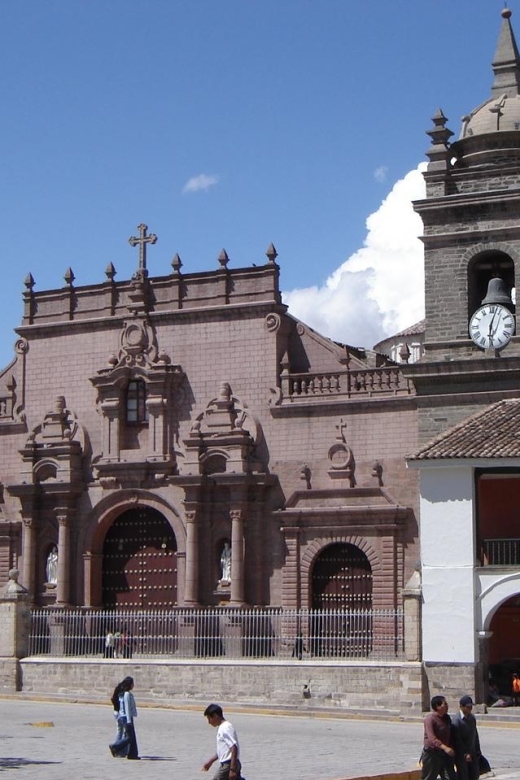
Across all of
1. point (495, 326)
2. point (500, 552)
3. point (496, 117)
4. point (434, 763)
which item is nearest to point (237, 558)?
point (495, 326)

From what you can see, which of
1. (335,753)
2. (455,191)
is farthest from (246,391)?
(335,753)

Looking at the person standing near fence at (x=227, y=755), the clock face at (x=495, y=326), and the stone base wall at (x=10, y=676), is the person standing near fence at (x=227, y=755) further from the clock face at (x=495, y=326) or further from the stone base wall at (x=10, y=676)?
the clock face at (x=495, y=326)

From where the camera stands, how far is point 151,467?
38.2 meters

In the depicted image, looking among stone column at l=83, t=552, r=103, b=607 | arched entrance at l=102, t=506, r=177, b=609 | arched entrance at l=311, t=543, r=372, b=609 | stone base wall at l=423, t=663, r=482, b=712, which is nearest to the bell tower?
arched entrance at l=311, t=543, r=372, b=609

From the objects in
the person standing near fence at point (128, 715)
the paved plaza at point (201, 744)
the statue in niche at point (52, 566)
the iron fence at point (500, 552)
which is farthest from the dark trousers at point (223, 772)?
the statue in niche at point (52, 566)

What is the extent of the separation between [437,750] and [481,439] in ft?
46.7

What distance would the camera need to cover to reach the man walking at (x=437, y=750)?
15.8m

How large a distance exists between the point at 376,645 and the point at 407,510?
11.8 feet

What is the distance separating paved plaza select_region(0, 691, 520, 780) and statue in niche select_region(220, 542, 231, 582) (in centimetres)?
700

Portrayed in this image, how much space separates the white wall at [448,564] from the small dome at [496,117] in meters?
9.95

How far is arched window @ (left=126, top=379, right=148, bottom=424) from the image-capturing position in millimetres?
39031

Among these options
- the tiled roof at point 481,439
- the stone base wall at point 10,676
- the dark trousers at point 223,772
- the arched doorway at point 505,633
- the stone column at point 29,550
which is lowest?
the dark trousers at point 223,772

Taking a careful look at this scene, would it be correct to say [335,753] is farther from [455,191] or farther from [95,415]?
[95,415]

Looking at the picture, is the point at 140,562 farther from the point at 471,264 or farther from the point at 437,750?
the point at 437,750
